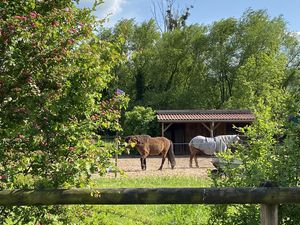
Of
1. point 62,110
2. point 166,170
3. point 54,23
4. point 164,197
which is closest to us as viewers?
point 164,197

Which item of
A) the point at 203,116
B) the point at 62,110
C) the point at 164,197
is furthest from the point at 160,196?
the point at 203,116

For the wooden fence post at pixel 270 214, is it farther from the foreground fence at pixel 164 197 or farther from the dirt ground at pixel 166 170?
the dirt ground at pixel 166 170

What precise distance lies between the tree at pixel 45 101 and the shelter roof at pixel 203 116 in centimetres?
2721

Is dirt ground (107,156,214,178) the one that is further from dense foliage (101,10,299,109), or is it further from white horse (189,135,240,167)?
dense foliage (101,10,299,109)

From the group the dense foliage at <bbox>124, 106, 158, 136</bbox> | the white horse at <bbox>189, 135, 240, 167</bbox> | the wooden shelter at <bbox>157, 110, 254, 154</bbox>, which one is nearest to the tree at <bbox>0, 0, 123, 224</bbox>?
the white horse at <bbox>189, 135, 240, 167</bbox>

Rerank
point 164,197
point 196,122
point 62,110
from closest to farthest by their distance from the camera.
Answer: point 164,197, point 62,110, point 196,122

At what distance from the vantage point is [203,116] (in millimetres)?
30781

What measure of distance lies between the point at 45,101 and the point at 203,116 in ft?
93.0

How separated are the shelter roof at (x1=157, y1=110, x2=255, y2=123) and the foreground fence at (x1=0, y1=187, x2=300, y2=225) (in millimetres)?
27599

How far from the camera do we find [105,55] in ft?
10.0

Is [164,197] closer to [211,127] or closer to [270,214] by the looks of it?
[270,214]

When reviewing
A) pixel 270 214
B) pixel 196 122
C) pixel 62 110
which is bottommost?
pixel 270 214

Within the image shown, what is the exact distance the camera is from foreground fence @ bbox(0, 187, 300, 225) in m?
2.49

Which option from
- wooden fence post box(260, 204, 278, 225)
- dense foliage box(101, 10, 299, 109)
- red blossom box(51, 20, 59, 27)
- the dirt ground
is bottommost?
the dirt ground
